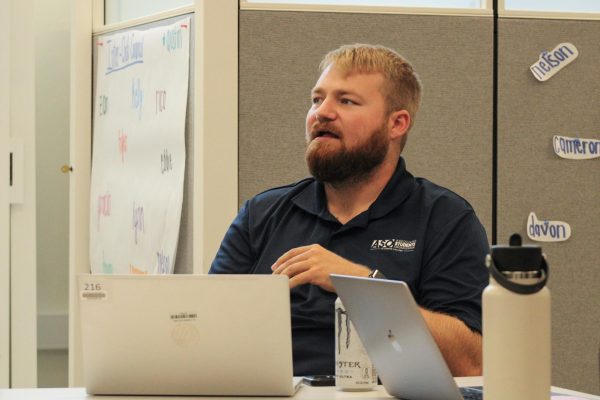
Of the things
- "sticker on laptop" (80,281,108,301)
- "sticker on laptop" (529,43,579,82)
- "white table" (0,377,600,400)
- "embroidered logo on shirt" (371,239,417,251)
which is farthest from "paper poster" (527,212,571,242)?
"sticker on laptop" (80,281,108,301)

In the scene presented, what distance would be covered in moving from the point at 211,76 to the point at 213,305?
1.27 metres

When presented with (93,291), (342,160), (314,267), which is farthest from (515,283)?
(342,160)

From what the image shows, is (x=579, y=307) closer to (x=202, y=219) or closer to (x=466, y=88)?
(x=466, y=88)

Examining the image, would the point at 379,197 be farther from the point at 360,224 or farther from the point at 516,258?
the point at 516,258

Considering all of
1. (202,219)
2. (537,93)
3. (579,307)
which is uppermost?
(537,93)

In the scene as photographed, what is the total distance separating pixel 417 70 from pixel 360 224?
82 cm

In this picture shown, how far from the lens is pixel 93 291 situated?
1509 millimetres

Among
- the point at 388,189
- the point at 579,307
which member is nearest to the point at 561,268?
the point at 579,307

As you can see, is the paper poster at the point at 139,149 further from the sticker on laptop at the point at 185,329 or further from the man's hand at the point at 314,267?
the sticker on laptop at the point at 185,329

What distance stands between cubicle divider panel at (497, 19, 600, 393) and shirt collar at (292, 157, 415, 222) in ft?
2.30

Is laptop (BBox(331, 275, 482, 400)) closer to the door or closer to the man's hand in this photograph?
the man's hand

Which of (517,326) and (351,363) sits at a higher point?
(517,326)

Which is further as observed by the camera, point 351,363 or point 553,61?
point 553,61

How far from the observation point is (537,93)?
111 inches
